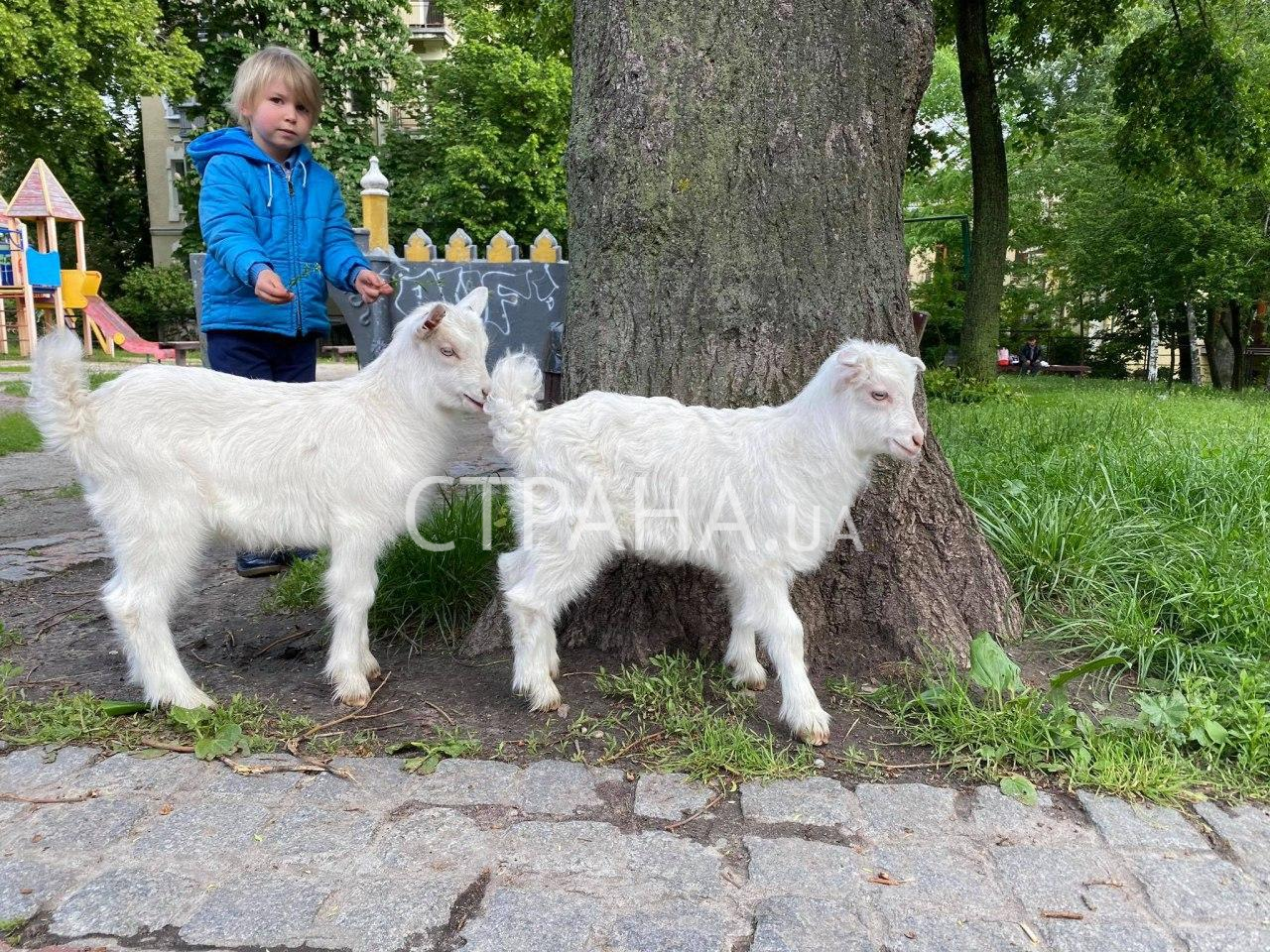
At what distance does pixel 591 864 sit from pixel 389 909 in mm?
486

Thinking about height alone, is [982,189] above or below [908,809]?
above

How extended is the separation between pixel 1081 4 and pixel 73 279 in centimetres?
2196

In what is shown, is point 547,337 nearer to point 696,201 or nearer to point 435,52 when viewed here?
point 696,201

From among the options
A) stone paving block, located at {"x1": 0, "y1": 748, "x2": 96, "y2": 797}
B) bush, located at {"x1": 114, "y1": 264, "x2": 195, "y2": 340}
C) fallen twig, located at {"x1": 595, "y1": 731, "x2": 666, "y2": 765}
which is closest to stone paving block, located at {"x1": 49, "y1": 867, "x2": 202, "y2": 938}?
stone paving block, located at {"x1": 0, "y1": 748, "x2": 96, "y2": 797}

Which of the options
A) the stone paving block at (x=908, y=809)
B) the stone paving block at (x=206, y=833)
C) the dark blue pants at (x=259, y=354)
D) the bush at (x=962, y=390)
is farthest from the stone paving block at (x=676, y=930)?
the bush at (x=962, y=390)

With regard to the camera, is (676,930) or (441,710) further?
(441,710)

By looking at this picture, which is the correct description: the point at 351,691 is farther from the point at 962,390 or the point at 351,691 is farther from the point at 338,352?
the point at 338,352

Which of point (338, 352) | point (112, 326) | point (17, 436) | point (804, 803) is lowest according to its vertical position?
point (338, 352)

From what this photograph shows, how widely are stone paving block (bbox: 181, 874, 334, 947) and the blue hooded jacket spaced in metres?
2.22

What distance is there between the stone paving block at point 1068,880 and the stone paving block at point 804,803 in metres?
0.38

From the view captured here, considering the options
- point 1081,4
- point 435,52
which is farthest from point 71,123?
point 1081,4

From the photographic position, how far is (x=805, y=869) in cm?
214

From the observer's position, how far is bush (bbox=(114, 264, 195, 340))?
2641cm

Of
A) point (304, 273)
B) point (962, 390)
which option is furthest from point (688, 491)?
point (962, 390)
